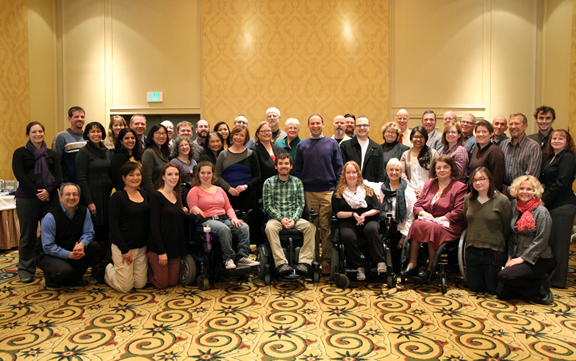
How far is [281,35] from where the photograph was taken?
23.5ft

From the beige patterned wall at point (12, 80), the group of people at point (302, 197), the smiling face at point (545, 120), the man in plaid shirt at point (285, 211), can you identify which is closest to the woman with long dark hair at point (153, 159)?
the group of people at point (302, 197)

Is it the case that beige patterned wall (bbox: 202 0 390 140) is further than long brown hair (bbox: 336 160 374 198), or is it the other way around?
beige patterned wall (bbox: 202 0 390 140)

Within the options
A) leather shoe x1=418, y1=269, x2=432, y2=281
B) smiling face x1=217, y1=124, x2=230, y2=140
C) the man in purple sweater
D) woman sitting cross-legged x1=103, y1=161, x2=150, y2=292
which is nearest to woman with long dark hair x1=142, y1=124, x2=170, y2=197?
woman sitting cross-legged x1=103, y1=161, x2=150, y2=292

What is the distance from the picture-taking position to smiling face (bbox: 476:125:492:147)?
400 cm

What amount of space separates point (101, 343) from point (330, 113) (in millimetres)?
5531

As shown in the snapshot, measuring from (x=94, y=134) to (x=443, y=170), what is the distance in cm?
340

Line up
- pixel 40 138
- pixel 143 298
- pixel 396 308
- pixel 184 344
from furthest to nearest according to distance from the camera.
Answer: pixel 40 138
pixel 143 298
pixel 396 308
pixel 184 344

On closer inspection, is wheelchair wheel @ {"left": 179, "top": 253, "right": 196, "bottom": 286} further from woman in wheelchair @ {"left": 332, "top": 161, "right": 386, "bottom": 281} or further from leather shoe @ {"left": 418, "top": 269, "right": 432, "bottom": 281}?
leather shoe @ {"left": 418, "top": 269, "right": 432, "bottom": 281}

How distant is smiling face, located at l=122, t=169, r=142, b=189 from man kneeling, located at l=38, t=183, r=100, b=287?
47 centimetres

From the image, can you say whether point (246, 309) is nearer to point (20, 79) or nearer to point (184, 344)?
point (184, 344)

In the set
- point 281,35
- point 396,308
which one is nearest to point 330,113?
point 281,35

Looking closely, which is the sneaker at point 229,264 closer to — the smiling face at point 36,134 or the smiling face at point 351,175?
the smiling face at point 351,175

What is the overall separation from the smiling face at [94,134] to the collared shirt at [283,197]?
67.1 inches

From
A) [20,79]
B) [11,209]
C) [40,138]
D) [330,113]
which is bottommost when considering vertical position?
[11,209]
